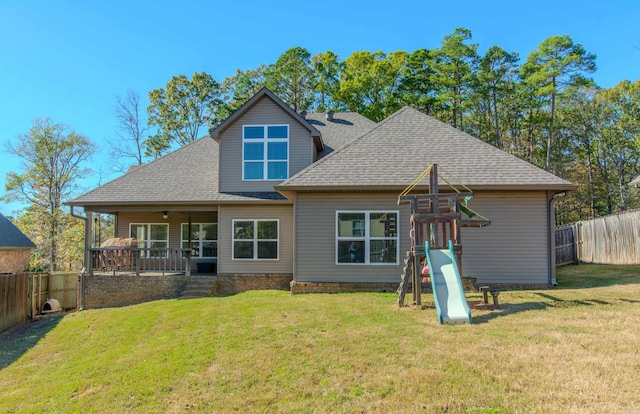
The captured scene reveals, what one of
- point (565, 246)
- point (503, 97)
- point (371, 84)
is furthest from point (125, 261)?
point (503, 97)

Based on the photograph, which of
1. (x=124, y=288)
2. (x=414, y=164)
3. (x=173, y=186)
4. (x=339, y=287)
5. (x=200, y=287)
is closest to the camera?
(x=339, y=287)

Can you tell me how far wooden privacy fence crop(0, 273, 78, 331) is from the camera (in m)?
12.5

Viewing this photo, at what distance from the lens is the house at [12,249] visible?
2050cm

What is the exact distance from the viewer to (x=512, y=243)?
11.2 meters

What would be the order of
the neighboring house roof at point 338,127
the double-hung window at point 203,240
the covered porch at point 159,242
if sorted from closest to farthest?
the covered porch at point 159,242, the double-hung window at point 203,240, the neighboring house roof at point 338,127

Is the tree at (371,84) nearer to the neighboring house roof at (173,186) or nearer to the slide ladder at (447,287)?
the neighboring house roof at (173,186)

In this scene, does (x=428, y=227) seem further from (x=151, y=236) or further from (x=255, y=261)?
(x=151, y=236)

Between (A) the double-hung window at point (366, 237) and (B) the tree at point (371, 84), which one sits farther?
(B) the tree at point (371, 84)

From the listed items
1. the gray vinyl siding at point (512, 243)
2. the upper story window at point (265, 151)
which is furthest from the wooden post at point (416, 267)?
the upper story window at point (265, 151)

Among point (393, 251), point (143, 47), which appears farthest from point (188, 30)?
point (393, 251)

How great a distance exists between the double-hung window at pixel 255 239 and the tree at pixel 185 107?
22.5 m

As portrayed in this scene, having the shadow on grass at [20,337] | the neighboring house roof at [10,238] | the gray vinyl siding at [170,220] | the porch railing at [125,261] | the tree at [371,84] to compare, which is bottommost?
the shadow on grass at [20,337]

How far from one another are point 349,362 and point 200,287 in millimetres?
9082

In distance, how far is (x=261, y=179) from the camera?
14047 millimetres
